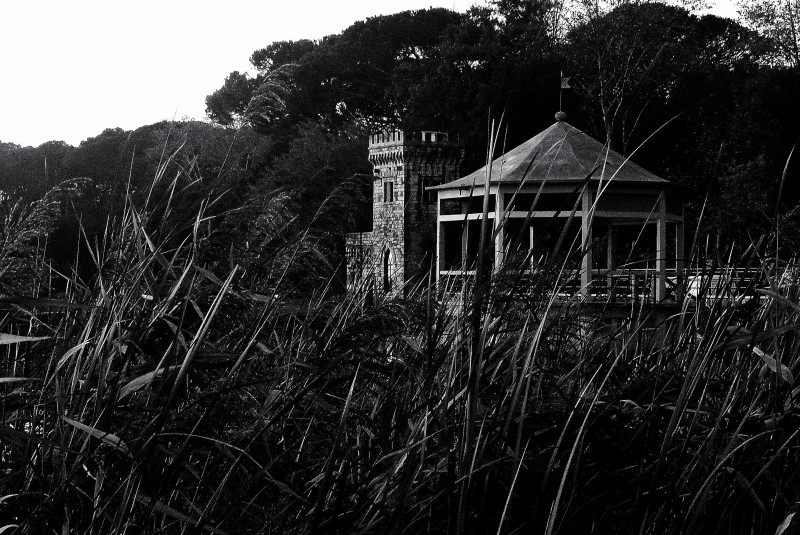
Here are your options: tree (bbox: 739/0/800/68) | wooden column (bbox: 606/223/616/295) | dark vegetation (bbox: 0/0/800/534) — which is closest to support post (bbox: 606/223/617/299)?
wooden column (bbox: 606/223/616/295)

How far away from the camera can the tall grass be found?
1906mm

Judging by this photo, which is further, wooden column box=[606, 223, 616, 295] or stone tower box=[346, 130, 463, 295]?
stone tower box=[346, 130, 463, 295]

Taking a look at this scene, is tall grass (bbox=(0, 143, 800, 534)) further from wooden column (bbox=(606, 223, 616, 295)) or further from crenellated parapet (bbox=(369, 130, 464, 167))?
crenellated parapet (bbox=(369, 130, 464, 167))

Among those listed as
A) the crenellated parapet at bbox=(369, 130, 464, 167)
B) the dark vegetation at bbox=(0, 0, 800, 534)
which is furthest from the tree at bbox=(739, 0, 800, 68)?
the dark vegetation at bbox=(0, 0, 800, 534)

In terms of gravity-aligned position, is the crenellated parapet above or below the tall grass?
above

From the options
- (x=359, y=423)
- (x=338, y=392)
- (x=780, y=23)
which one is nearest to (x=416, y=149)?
(x=780, y=23)

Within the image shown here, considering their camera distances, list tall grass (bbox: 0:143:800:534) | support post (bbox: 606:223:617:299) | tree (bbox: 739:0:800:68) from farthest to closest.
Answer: tree (bbox: 739:0:800:68), support post (bbox: 606:223:617:299), tall grass (bbox: 0:143:800:534)

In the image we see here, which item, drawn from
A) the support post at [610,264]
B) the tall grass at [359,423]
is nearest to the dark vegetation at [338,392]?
the tall grass at [359,423]

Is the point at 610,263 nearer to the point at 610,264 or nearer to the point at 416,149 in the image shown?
the point at 610,264

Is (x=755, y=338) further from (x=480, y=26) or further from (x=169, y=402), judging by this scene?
(x=480, y=26)

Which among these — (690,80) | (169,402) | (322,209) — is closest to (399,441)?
(169,402)

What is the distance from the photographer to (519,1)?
39.6 meters

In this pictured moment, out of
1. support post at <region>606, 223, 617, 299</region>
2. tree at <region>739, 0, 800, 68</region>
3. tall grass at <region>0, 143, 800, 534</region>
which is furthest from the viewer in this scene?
tree at <region>739, 0, 800, 68</region>

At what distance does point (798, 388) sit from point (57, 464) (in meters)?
1.66
